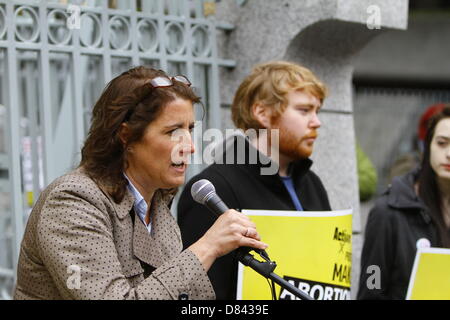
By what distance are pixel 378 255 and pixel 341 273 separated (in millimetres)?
604

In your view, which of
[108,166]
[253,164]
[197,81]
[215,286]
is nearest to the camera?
[108,166]

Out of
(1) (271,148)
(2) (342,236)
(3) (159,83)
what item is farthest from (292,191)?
(3) (159,83)

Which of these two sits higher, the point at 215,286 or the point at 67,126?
the point at 67,126

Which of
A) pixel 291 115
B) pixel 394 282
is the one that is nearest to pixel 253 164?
pixel 291 115

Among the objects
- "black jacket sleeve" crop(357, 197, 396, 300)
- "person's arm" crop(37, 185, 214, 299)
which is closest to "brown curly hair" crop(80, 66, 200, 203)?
"person's arm" crop(37, 185, 214, 299)

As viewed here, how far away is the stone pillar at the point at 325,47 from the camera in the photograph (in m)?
5.11

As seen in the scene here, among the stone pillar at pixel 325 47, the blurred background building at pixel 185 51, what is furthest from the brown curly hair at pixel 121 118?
the stone pillar at pixel 325 47

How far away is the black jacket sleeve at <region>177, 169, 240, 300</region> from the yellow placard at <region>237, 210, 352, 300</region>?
91 mm

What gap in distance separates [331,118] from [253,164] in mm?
1417

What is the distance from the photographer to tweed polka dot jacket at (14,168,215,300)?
2.55m

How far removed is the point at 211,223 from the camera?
3762mm
